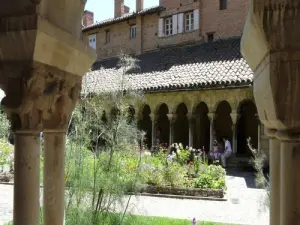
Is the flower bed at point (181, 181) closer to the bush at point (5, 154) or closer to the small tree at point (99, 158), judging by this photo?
the small tree at point (99, 158)

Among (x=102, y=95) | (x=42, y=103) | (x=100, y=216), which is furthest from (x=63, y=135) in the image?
(x=102, y=95)

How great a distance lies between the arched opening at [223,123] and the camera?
20.6 m

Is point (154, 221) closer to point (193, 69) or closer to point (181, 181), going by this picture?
point (181, 181)

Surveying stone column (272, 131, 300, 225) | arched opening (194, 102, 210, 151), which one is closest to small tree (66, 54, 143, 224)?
stone column (272, 131, 300, 225)

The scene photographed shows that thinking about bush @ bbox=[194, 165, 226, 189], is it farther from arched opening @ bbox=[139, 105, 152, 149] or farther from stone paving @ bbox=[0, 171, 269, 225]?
arched opening @ bbox=[139, 105, 152, 149]

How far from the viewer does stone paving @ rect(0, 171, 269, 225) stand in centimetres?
789

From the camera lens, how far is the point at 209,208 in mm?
9047

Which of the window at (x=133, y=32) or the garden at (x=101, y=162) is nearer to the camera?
the garden at (x=101, y=162)

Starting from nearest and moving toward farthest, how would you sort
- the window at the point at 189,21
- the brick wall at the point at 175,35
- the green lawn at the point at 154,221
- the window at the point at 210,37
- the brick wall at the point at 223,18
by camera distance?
the green lawn at the point at 154,221 → the brick wall at the point at 223,18 → the brick wall at the point at 175,35 → the window at the point at 210,37 → the window at the point at 189,21

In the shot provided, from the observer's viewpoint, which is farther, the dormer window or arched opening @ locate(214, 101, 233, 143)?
the dormer window

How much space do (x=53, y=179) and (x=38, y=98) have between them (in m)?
0.75

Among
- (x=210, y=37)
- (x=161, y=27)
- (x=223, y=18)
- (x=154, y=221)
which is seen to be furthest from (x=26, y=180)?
(x=161, y=27)

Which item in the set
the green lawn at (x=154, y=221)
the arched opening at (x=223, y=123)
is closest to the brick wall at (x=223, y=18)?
the arched opening at (x=223, y=123)

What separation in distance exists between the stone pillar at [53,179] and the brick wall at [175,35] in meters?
19.8
